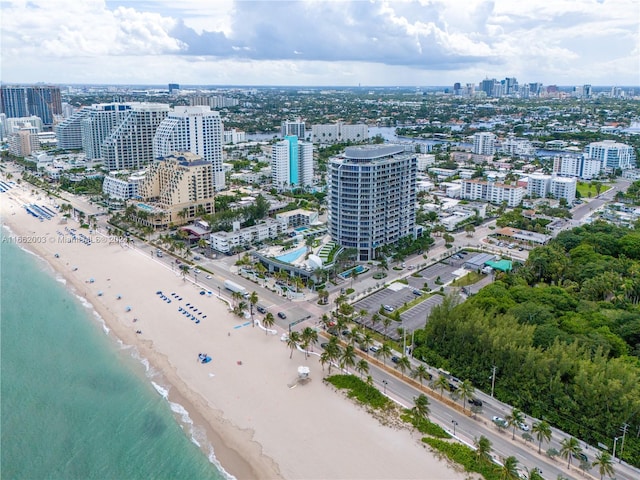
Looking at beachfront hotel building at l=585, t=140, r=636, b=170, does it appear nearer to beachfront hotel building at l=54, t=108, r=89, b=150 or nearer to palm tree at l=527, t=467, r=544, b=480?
palm tree at l=527, t=467, r=544, b=480

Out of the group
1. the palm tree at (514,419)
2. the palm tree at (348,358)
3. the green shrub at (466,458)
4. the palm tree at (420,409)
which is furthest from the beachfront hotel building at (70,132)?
the palm tree at (514,419)

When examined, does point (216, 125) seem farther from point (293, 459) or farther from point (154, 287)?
point (293, 459)

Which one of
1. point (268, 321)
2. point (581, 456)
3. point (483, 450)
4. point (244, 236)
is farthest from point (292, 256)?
point (581, 456)

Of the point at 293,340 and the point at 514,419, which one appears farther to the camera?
the point at 293,340

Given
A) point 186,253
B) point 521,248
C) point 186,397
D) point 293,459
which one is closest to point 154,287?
point 186,253

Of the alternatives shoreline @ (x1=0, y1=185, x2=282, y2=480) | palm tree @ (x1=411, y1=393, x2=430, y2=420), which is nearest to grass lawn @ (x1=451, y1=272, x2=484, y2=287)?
palm tree @ (x1=411, y1=393, x2=430, y2=420)

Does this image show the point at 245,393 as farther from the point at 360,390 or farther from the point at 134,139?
the point at 134,139
